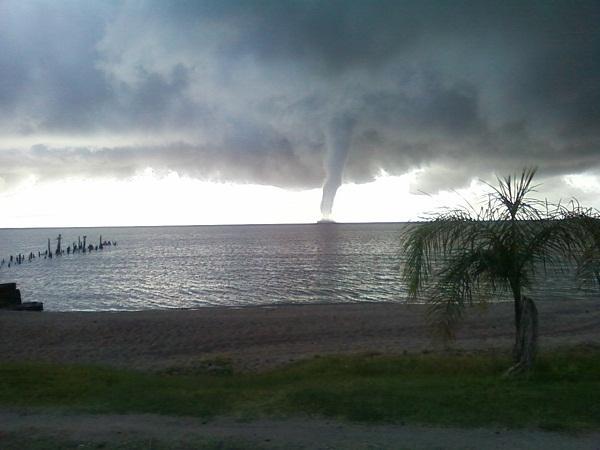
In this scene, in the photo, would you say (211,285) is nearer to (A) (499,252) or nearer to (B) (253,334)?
(B) (253,334)

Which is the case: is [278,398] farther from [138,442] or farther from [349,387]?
[138,442]

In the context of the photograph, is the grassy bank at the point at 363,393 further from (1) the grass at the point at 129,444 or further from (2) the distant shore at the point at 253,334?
(2) the distant shore at the point at 253,334

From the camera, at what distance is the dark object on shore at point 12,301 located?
103 feet

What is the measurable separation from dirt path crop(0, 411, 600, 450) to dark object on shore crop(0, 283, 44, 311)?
26.9 metres

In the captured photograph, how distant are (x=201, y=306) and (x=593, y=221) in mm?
28416

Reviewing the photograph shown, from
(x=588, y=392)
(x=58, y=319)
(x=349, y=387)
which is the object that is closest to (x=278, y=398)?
(x=349, y=387)

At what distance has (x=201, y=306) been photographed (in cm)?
3491

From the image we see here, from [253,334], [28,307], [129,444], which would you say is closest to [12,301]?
[28,307]

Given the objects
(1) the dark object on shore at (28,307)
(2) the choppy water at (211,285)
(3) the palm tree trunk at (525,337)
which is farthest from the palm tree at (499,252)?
(1) the dark object on shore at (28,307)

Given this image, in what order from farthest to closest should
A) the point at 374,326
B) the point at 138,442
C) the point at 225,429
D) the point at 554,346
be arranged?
1. the point at 374,326
2. the point at 554,346
3. the point at 225,429
4. the point at 138,442

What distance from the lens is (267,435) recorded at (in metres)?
6.84

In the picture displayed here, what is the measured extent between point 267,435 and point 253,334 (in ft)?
50.0

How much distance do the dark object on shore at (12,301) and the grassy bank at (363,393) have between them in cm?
2191

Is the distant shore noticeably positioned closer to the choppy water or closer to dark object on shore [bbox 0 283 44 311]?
dark object on shore [bbox 0 283 44 311]
